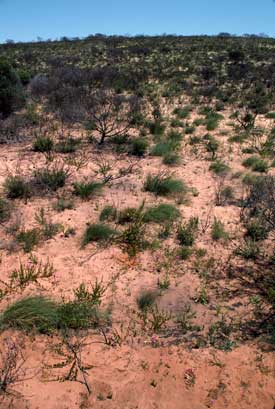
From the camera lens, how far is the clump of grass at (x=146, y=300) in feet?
12.5

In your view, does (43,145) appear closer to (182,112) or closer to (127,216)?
(127,216)

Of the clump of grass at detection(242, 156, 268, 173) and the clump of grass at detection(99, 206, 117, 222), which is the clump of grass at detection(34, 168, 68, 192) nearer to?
the clump of grass at detection(99, 206, 117, 222)

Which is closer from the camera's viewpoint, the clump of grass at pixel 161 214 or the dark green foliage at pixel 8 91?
the clump of grass at pixel 161 214

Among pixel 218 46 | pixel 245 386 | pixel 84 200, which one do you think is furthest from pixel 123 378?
pixel 218 46

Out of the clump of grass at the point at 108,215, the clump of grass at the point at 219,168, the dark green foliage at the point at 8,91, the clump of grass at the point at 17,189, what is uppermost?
the dark green foliage at the point at 8,91

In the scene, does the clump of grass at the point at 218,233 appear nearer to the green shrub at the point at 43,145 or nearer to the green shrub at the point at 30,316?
the green shrub at the point at 30,316

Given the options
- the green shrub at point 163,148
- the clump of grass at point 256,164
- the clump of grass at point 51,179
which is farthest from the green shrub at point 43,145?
the clump of grass at point 256,164

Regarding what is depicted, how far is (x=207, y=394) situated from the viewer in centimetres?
294

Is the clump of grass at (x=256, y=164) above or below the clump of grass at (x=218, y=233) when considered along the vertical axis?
above

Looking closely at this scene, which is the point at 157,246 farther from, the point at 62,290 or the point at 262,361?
the point at 262,361

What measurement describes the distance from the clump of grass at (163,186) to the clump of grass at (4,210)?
244 centimetres

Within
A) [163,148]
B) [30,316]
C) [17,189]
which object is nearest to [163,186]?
[163,148]

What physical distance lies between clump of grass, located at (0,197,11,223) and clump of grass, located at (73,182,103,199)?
1.17m

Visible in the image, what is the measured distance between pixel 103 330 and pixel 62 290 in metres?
0.78
